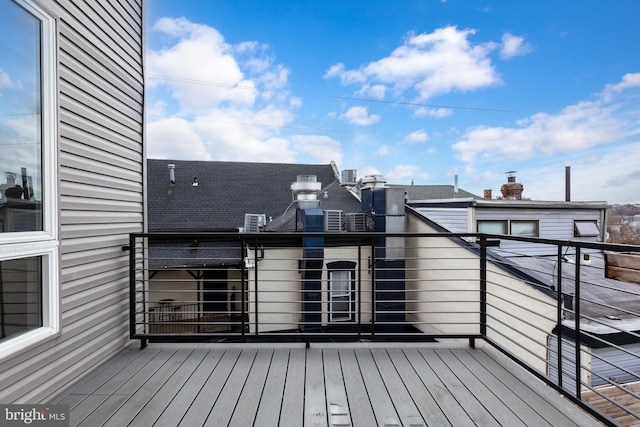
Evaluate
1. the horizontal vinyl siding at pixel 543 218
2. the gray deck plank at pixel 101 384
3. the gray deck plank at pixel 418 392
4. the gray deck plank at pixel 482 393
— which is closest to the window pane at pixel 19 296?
the gray deck plank at pixel 101 384

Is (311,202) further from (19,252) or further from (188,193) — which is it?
(19,252)

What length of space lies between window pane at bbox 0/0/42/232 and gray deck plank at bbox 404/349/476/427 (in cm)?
243

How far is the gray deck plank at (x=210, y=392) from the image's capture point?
1674 mm

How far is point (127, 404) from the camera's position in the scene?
1813 mm

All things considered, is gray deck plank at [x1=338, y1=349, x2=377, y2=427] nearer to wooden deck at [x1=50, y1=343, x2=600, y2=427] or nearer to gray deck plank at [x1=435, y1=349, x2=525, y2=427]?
wooden deck at [x1=50, y1=343, x2=600, y2=427]

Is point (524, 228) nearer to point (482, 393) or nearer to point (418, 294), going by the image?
point (418, 294)

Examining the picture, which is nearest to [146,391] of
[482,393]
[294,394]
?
[294,394]

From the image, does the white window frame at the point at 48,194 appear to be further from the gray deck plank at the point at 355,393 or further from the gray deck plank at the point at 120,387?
the gray deck plank at the point at 355,393

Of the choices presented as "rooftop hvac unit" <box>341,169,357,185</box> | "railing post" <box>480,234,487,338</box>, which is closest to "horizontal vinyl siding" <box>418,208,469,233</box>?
"rooftop hvac unit" <box>341,169,357,185</box>

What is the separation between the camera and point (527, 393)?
1913 millimetres

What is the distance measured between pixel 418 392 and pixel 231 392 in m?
1.10

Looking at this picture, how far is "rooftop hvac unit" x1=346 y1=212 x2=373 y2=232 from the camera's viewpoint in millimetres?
7941

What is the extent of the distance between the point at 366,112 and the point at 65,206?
51.3ft

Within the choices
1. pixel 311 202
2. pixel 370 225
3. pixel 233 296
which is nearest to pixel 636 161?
pixel 370 225
